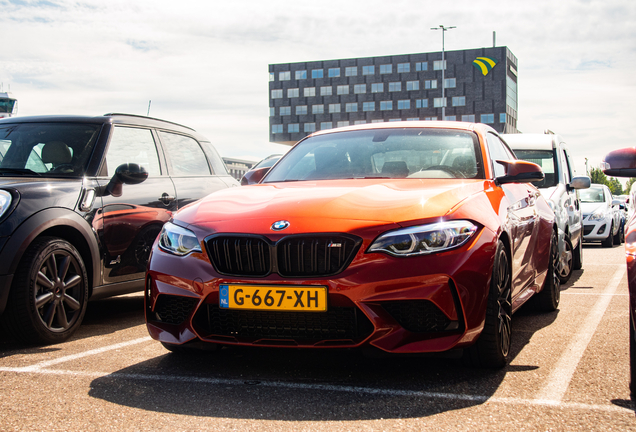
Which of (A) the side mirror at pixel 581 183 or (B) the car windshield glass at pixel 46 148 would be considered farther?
(A) the side mirror at pixel 581 183

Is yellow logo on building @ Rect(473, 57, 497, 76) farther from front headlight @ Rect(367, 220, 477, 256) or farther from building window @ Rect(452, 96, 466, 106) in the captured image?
front headlight @ Rect(367, 220, 477, 256)

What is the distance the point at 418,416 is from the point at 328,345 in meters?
0.60

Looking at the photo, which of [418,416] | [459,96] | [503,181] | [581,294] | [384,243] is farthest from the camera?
[459,96]

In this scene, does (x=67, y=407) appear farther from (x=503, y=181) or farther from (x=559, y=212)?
(x=559, y=212)

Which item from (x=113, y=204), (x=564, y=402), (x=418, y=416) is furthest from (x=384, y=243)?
(x=113, y=204)

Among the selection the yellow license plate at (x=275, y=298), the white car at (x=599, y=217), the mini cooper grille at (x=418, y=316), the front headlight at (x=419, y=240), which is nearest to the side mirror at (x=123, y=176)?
the yellow license plate at (x=275, y=298)

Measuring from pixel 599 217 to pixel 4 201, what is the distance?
1486 centimetres

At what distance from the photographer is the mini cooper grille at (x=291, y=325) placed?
3451mm

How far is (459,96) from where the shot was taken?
314ft

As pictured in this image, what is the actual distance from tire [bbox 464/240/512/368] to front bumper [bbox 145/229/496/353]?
0.36 feet

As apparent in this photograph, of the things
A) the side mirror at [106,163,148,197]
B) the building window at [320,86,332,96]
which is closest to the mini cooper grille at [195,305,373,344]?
the side mirror at [106,163,148,197]

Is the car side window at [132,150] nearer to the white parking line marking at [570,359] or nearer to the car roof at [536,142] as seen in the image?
the white parking line marking at [570,359]

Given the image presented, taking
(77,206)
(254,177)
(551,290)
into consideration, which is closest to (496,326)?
(254,177)

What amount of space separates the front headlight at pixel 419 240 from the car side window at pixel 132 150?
3084mm
